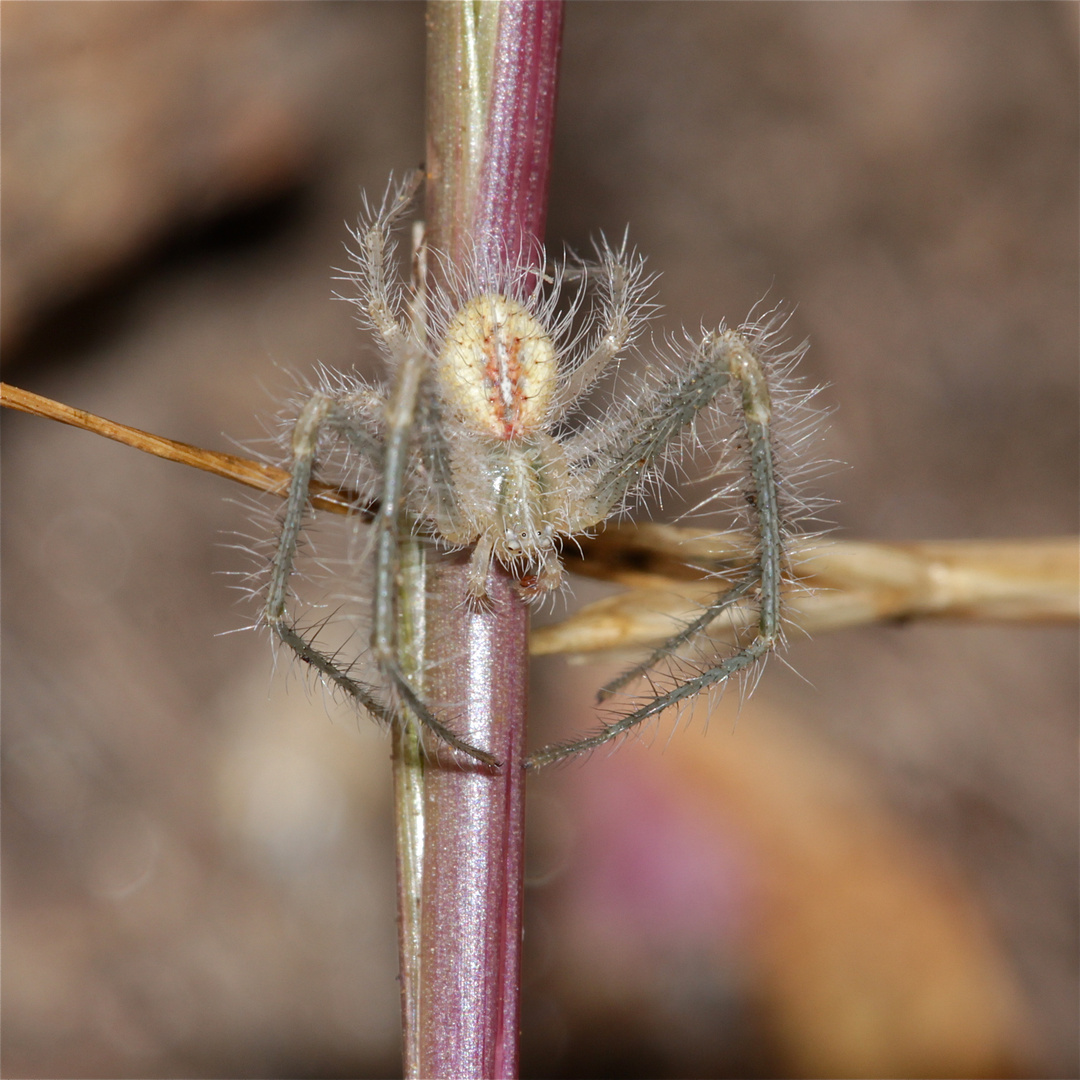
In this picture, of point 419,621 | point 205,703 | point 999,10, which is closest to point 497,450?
point 419,621

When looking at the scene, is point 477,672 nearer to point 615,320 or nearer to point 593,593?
point 615,320

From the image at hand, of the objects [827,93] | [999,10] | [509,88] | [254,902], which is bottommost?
[254,902]

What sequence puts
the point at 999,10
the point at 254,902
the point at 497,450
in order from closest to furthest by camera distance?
the point at 497,450, the point at 254,902, the point at 999,10

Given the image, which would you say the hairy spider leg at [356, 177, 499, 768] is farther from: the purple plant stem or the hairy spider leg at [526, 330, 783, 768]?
the hairy spider leg at [526, 330, 783, 768]

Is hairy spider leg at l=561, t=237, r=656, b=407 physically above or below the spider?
above

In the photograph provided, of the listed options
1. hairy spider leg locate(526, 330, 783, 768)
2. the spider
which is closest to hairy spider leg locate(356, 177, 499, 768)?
the spider

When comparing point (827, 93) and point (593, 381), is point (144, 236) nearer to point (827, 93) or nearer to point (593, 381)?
point (593, 381)

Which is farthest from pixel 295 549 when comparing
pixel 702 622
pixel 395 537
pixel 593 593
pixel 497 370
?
pixel 593 593

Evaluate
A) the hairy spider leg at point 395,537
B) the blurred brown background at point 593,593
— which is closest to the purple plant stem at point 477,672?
the hairy spider leg at point 395,537
